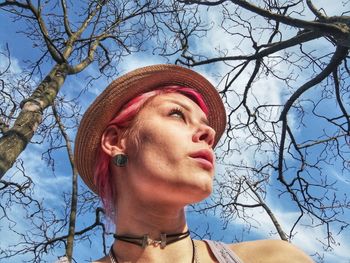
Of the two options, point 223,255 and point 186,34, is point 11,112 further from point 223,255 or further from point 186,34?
point 223,255

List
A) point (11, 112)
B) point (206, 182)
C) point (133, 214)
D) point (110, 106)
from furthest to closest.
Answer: point (11, 112) → point (110, 106) → point (133, 214) → point (206, 182)

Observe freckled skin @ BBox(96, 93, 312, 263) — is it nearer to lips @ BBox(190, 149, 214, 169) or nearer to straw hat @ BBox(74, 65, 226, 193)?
lips @ BBox(190, 149, 214, 169)

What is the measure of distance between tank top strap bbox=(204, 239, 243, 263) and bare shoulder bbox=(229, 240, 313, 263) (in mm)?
35

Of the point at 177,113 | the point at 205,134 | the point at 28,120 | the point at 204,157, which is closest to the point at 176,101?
the point at 177,113

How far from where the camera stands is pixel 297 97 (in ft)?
17.3

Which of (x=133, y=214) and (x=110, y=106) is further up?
(x=110, y=106)

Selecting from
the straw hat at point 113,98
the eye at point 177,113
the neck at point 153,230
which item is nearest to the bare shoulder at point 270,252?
the neck at point 153,230

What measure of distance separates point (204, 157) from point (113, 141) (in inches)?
18.7

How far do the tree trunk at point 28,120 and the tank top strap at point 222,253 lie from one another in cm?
262

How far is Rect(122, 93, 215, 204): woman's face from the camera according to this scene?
1.57 meters

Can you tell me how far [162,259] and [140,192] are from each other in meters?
0.25

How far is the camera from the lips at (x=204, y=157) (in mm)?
1606

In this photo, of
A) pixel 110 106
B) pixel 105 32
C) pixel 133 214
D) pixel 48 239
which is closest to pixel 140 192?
pixel 133 214

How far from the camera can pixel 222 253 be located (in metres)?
1.66
